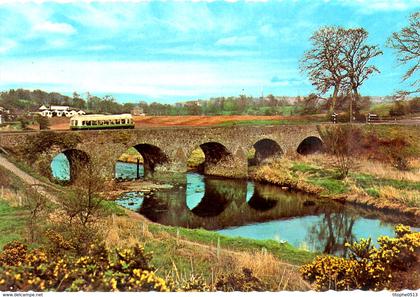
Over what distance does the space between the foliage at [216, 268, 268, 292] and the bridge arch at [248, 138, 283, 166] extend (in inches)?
864

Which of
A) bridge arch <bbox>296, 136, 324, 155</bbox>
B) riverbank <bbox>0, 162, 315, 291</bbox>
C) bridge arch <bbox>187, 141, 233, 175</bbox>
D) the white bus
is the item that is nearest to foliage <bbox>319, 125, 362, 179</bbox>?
bridge arch <bbox>296, 136, 324, 155</bbox>

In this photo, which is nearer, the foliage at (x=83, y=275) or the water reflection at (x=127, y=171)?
the foliage at (x=83, y=275)

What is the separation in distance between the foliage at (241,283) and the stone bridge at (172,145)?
36.7ft

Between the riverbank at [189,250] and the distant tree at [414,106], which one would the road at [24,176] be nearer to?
the riverbank at [189,250]

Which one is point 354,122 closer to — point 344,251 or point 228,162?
point 228,162

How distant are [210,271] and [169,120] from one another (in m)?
14.3

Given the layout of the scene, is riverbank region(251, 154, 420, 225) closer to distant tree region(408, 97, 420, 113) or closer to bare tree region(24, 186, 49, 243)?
distant tree region(408, 97, 420, 113)

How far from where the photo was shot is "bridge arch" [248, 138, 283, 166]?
30.1 m

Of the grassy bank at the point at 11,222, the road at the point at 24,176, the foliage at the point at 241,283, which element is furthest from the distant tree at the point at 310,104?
the foliage at the point at 241,283

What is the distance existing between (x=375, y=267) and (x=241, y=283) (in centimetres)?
236

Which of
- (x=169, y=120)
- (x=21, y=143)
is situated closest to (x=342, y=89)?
(x=169, y=120)

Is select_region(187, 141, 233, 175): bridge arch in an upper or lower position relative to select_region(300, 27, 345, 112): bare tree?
lower

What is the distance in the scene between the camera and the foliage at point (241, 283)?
779 cm

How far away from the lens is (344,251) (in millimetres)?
13336
